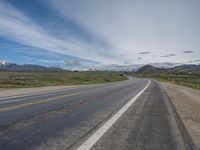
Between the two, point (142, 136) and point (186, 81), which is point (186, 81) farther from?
point (142, 136)

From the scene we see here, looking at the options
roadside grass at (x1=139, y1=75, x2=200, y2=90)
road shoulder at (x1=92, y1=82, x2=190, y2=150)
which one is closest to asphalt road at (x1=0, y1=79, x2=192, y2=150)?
road shoulder at (x1=92, y1=82, x2=190, y2=150)

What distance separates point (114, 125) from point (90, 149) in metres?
2.83

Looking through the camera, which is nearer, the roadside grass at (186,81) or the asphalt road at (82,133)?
the asphalt road at (82,133)

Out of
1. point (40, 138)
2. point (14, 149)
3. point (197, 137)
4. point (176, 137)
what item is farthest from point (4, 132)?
point (197, 137)

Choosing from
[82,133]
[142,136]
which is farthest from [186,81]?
[82,133]

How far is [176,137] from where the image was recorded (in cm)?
661

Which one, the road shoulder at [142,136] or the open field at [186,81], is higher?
the open field at [186,81]

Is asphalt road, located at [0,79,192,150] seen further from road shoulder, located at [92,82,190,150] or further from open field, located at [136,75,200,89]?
open field, located at [136,75,200,89]

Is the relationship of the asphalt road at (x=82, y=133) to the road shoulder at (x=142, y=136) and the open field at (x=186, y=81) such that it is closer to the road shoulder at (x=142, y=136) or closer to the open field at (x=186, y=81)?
the road shoulder at (x=142, y=136)

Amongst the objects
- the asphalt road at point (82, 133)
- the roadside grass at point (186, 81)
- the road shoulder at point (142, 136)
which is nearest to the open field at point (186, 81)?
the roadside grass at point (186, 81)

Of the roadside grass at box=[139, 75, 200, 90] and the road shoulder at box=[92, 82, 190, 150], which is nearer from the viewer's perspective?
the road shoulder at box=[92, 82, 190, 150]

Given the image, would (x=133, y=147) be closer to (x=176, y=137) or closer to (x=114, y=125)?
(x=176, y=137)

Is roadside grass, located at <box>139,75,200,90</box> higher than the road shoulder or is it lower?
higher

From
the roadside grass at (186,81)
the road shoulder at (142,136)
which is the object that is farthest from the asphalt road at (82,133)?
the roadside grass at (186,81)
